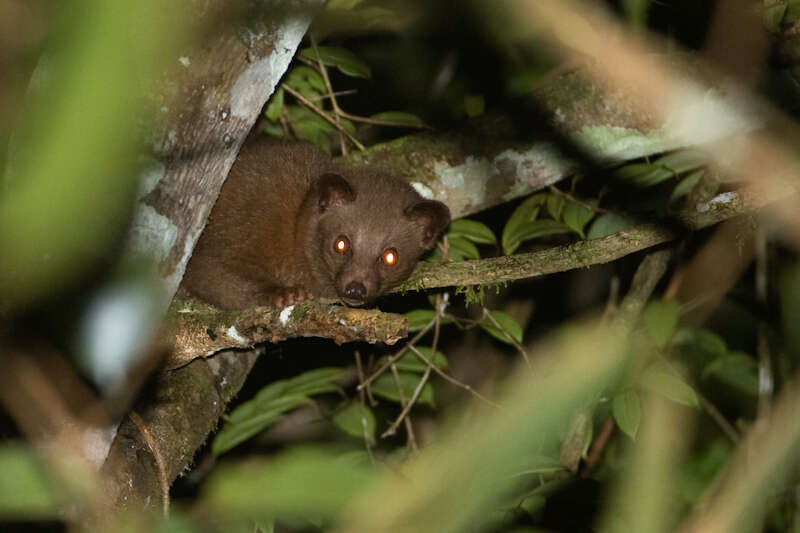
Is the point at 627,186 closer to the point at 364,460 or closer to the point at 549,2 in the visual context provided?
the point at 364,460

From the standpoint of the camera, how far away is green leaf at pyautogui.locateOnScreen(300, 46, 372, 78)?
16.0ft

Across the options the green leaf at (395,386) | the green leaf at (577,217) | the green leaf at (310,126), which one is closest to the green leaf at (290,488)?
the green leaf at (577,217)

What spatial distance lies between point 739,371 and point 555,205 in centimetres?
176

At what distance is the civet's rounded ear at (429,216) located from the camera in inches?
195

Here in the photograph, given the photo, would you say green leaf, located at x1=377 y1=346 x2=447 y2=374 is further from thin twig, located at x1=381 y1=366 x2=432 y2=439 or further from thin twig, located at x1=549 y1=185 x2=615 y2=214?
thin twig, located at x1=549 y1=185 x2=615 y2=214

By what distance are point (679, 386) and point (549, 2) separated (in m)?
3.62

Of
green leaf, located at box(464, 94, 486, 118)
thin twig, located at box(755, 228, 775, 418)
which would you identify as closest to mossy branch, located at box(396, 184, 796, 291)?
green leaf, located at box(464, 94, 486, 118)

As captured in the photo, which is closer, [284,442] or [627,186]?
[627,186]

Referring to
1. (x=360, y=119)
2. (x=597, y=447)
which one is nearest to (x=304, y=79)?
(x=360, y=119)

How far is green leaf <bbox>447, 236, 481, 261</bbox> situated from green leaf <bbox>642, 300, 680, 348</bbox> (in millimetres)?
1073

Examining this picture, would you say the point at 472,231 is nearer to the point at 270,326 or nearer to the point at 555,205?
the point at 555,205

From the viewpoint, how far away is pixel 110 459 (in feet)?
10.7

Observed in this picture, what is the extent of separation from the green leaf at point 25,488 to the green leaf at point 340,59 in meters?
4.04

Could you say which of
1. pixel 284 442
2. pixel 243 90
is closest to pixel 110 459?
pixel 243 90
